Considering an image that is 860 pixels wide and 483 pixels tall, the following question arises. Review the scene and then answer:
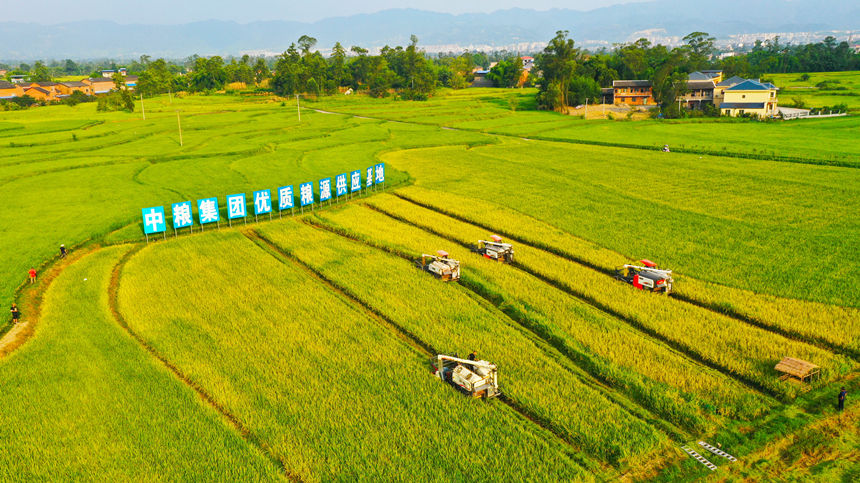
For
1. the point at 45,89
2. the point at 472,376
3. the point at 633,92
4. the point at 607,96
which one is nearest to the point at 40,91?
the point at 45,89

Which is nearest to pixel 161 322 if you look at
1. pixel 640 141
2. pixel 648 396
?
pixel 648 396

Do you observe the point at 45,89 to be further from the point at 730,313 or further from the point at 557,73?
the point at 730,313

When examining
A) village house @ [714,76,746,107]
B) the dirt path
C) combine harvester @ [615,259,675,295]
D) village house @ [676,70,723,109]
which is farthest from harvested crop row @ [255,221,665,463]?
village house @ [676,70,723,109]

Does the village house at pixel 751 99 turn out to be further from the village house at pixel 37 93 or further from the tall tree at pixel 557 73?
the village house at pixel 37 93

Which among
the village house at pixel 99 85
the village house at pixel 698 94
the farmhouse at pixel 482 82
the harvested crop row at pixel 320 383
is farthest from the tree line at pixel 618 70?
the village house at pixel 99 85

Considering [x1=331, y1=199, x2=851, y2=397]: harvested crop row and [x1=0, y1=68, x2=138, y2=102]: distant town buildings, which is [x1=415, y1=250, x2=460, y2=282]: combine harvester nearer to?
[x1=331, y1=199, x2=851, y2=397]: harvested crop row
